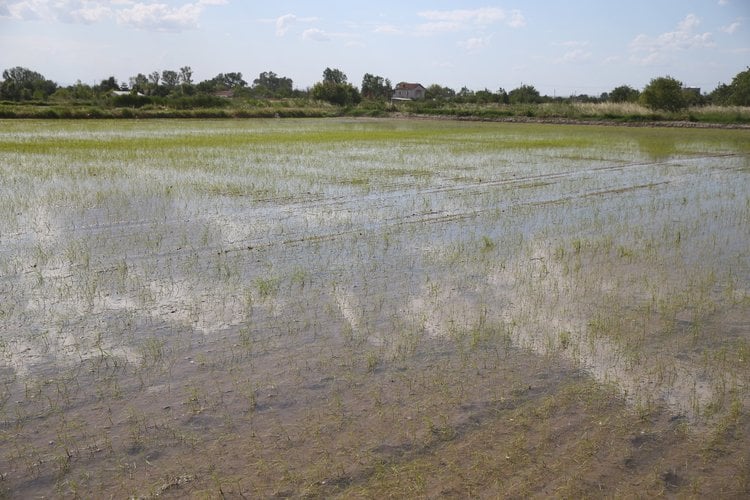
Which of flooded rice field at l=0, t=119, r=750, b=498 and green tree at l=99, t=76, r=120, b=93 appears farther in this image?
green tree at l=99, t=76, r=120, b=93

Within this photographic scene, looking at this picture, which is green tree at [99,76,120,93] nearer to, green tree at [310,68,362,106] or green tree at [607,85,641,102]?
green tree at [310,68,362,106]

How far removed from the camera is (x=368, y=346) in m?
4.47

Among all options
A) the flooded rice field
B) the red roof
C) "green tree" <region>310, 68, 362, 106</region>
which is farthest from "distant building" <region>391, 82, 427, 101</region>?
the flooded rice field

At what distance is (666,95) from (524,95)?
23669mm

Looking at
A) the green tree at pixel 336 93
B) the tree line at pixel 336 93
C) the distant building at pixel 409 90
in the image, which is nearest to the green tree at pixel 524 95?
the tree line at pixel 336 93

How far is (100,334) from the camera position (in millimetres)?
4586

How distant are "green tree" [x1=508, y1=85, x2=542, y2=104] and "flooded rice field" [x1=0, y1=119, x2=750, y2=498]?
5049 centimetres

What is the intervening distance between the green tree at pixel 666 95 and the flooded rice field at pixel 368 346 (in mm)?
29673

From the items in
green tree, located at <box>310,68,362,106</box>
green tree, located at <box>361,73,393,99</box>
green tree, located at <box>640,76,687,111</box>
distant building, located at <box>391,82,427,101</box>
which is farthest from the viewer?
distant building, located at <box>391,82,427,101</box>

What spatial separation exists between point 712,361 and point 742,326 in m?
0.96

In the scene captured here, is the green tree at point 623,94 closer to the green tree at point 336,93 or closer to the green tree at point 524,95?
the green tree at point 524,95

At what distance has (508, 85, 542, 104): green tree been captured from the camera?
5797 centimetres

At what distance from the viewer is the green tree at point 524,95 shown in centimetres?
5797

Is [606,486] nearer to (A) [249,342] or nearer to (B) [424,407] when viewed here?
(B) [424,407]
